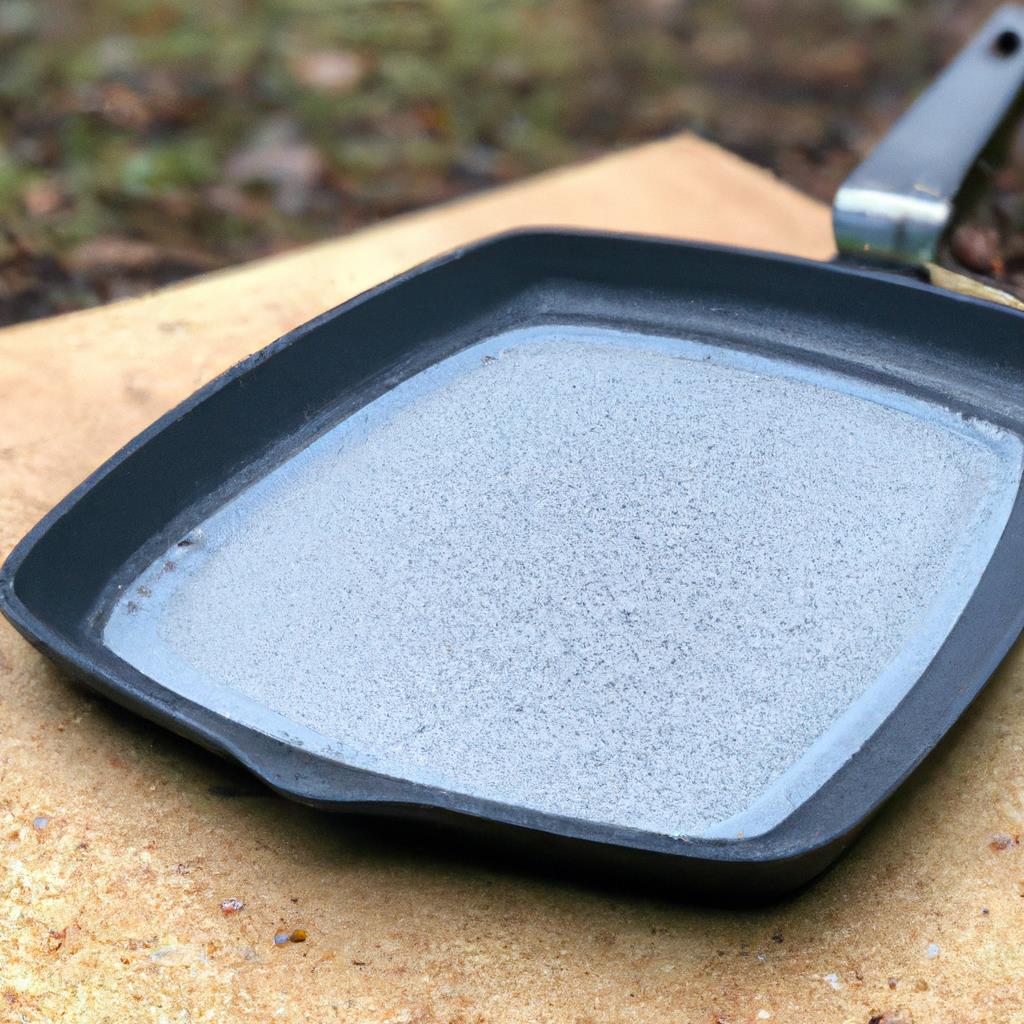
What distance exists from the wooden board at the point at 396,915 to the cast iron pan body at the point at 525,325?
0.17 ft

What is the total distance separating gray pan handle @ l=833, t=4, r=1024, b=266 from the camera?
0.99 meters

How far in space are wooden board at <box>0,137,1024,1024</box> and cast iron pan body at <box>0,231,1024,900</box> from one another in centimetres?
5

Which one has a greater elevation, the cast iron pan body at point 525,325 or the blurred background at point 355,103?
the cast iron pan body at point 525,325

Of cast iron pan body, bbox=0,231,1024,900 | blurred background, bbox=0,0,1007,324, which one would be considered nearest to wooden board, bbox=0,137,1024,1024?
cast iron pan body, bbox=0,231,1024,900

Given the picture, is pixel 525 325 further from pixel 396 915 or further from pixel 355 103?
pixel 355 103

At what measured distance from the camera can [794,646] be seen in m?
0.72

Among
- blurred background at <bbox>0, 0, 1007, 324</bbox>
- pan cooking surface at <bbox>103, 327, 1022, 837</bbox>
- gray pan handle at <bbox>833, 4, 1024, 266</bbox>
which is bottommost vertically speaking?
blurred background at <bbox>0, 0, 1007, 324</bbox>

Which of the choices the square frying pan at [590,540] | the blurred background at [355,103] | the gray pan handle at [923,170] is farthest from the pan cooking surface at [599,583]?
the blurred background at [355,103]

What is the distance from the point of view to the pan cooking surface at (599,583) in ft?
2.19

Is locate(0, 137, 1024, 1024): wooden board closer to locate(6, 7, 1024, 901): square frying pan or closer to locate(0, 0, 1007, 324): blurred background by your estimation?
locate(6, 7, 1024, 901): square frying pan

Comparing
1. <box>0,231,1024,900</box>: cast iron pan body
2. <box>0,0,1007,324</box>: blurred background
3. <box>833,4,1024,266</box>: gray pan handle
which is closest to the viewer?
<box>0,231,1024,900</box>: cast iron pan body

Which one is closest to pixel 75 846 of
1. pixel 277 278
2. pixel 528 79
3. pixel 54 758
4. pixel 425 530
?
pixel 54 758

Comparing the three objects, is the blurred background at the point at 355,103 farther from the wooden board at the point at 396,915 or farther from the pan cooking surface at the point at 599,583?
the wooden board at the point at 396,915

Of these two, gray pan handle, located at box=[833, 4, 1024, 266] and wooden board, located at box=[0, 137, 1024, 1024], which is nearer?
wooden board, located at box=[0, 137, 1024, 1024]
